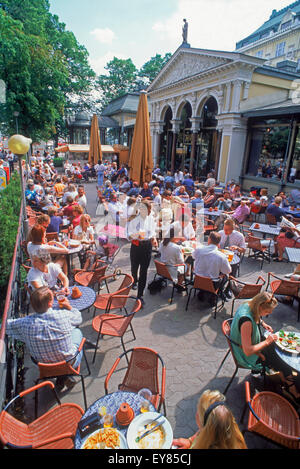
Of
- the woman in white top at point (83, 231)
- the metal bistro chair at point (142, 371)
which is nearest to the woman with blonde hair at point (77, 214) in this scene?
the woman in white top at point (83, 231)

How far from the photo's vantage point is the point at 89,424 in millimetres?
2250

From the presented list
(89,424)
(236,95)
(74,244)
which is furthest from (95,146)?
(89,424)

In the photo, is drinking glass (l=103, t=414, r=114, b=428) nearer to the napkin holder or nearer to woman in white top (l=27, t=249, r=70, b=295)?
the napkin holder

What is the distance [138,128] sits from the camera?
847 centimetres

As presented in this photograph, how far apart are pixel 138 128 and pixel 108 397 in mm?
7617

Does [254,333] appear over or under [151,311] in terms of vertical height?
over

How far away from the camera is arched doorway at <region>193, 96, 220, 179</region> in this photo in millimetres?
20203

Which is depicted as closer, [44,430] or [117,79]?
[44,430]

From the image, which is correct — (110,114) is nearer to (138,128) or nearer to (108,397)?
(138,128)

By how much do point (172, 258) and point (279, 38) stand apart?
49.6 m

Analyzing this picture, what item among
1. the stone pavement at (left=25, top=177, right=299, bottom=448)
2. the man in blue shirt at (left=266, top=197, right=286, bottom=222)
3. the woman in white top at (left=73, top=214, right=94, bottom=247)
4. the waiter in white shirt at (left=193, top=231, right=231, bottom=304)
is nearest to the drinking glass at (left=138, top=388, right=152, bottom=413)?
the stone pavement at (left=25, top=177, right=299, bottom=448)

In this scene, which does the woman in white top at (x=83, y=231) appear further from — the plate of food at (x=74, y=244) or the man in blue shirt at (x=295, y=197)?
the man in blue shirt at (x=295, y=197)

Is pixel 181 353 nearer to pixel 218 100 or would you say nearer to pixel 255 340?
pixel 255 340

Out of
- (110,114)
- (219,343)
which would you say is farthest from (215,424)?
(110,114)
